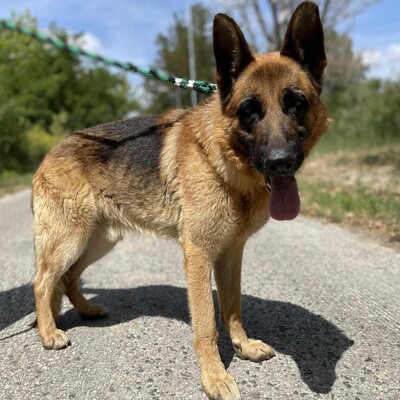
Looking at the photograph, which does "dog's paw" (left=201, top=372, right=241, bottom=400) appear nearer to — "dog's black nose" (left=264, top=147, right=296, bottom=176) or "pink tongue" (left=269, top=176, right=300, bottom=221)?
"pink tongue" (left=269, top=176, right=300, bottom=221)

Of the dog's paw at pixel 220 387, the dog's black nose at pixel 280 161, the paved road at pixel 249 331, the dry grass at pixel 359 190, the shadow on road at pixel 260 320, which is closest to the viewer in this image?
the dog's black nose at pixel 280 161

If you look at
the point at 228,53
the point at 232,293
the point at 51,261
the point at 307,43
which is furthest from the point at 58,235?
the point at 307,43

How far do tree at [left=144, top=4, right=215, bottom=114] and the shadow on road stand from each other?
1440 inches

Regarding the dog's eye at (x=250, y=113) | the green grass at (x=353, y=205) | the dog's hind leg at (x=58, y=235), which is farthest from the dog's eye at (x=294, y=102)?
the green grass at (x=353, y=205)

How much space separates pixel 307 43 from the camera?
3010 millimetres

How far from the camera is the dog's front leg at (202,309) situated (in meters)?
2.88

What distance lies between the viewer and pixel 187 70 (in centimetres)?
4188

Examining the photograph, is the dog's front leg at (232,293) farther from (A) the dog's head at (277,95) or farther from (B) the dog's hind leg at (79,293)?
(B) the dog's hind leg at (79,293)

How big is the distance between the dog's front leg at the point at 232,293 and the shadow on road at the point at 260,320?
0.15m

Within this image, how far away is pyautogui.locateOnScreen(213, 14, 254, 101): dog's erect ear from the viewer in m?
2.88

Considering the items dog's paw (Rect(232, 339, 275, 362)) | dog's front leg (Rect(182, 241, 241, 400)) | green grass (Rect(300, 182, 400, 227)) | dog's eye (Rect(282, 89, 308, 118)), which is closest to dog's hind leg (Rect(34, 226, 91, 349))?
dog's front leg (Rect(182, 241, 241, 400))

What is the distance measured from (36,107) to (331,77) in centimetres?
2405

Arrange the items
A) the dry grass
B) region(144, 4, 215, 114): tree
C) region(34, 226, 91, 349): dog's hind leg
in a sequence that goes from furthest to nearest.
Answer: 1. region(144, 4, 215, 114): tree
2. the dry grass
3. region(34, 226, 91, 349): dog's hind leg

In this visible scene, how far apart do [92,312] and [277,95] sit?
2.53 metres
